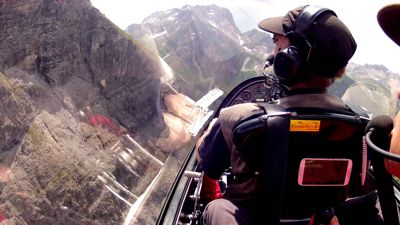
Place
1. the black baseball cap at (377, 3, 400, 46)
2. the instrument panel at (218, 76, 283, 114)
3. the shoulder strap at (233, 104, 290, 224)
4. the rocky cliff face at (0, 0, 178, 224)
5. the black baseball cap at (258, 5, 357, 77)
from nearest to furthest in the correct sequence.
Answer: the black baseball cap at (377, 3, 400, 46)
the shoulder strap at (233, 104, 290, 224)
the black baseball cap at (258, 5, 357, 77)
the instrument panel at (218, 76, 283, 114)
the rocky cliff face at (0, 0, 178, 224)

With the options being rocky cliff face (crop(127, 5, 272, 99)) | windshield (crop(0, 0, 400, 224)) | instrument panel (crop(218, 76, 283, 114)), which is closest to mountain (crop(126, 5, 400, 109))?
rocky cliff face (crop(127, 5, 272, 99))

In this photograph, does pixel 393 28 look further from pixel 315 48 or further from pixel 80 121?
pixel 80 121

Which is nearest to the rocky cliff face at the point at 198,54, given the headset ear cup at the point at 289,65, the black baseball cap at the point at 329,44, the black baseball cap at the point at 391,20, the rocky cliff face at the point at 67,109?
the rocky cliff face at the point at 67,109

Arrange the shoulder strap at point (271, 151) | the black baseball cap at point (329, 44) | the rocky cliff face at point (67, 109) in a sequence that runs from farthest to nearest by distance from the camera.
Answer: the rocky cliff face at point (67, 109) → the black baseball cap at point (329, 44) → the shoulder strap at point (271, 151)

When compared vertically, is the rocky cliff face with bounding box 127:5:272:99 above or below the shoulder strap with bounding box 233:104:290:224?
below

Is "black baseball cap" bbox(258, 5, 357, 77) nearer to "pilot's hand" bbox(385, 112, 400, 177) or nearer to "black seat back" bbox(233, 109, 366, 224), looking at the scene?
"black seat back" bbox(233, 109, 366, 224)

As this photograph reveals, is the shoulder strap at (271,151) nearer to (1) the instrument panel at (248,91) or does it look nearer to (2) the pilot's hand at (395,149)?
(2) the pilot's hand at (395,149)

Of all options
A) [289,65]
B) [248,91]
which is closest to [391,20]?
[289,65]
